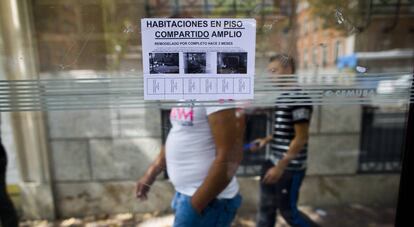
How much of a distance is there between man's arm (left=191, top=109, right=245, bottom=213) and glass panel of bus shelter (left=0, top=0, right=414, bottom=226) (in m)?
0.11

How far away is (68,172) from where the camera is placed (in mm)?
3059

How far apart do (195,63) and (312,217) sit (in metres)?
2.62

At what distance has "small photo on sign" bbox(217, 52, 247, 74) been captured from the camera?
3.90ft

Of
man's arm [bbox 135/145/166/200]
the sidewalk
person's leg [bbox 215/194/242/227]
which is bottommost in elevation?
the sidewalk

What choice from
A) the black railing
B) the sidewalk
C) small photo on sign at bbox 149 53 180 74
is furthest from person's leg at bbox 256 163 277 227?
small photo on sign at bbox 149 53 180 74

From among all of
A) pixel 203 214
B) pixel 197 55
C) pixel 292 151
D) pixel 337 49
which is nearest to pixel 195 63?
pixel 197 55

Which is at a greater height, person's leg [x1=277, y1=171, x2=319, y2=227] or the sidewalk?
person's leg [x1=277, y1=171, x2=319, y2=227]

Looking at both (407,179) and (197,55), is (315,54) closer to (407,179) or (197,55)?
(407,179)

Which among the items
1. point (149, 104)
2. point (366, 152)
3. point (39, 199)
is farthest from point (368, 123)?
point (39, 199)

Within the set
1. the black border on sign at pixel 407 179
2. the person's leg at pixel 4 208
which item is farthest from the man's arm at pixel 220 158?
the person's leg at pixel 4 208

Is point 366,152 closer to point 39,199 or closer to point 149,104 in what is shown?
point 149,104

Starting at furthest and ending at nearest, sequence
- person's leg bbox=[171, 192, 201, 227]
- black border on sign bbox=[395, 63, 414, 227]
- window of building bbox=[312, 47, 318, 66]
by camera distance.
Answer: window of building bbox=[312, 47, 318, 66] < person's leg bbox=[171, 192, 201, 227] < black border on sign bbox=[395, 63, 414, 227]

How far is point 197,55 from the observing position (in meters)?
1.19

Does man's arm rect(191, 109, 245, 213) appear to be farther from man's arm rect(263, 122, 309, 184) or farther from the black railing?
the black railing
